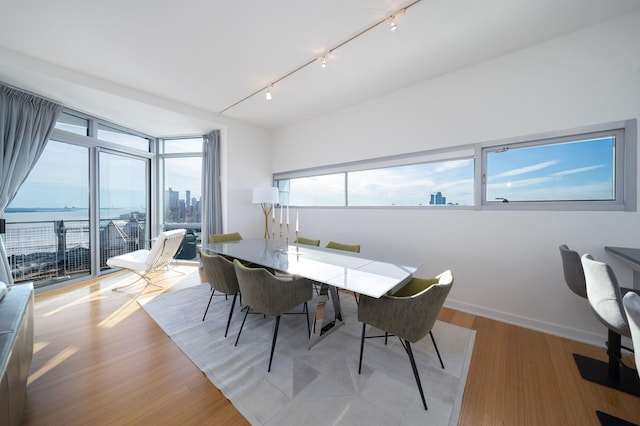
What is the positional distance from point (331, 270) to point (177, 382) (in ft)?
4.67

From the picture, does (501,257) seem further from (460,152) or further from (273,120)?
(273,120)

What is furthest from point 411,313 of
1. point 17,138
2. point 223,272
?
point 17,138

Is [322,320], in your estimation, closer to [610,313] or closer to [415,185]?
[610,313]

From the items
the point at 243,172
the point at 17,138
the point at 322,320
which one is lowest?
the point at 322,320

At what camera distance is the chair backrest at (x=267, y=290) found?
174cm

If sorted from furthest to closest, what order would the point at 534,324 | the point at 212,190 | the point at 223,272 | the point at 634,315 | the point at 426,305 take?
the point at 212,190
the point at 534,324
the point at 223,272
the point at 426,305
the point at 634,315

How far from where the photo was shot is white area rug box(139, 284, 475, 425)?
139 centimetres

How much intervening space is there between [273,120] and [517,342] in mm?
4828

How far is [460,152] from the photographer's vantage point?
2.76 meters

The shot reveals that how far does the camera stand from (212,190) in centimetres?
437

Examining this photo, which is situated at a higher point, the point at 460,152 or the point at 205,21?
the point at 205,21

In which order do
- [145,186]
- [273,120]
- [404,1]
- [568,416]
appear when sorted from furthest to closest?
[145,186] < [273,120] < [404,1] < [568,416]

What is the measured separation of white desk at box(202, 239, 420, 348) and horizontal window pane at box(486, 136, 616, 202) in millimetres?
1577

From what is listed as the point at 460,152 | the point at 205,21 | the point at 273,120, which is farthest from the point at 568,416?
the point at 273,120
